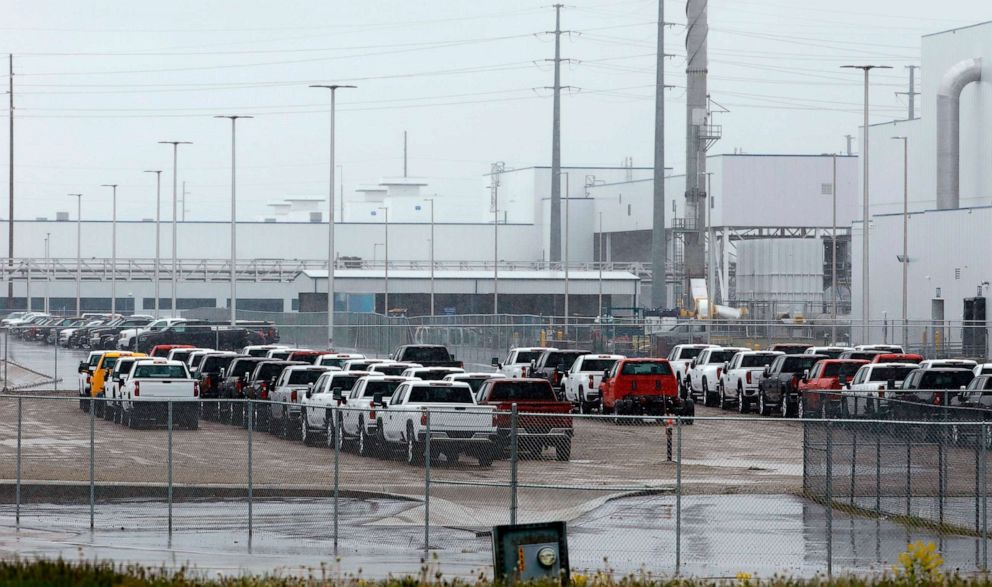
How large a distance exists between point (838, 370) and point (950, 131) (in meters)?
42.8

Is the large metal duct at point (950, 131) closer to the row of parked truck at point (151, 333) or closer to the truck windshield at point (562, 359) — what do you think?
the row of parked truck at point (151, 333)

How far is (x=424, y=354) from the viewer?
1927 inches

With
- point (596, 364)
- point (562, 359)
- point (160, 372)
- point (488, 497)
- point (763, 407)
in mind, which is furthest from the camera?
point (562, 359)

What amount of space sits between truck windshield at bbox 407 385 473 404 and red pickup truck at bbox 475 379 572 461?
75cm

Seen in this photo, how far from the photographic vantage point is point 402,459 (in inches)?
1148

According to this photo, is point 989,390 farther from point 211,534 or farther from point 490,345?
point 490,345

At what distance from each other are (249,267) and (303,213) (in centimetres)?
3806

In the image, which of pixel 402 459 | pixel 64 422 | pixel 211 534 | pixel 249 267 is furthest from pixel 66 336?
pixel 211 534

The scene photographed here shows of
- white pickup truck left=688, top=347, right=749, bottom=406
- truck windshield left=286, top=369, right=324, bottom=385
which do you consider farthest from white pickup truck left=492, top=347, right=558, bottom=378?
truck windshield left=286, top=369, right=324, bottom=385

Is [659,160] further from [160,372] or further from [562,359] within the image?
[160,372]

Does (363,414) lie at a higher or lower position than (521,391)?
lower

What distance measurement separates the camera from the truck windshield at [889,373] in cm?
3875

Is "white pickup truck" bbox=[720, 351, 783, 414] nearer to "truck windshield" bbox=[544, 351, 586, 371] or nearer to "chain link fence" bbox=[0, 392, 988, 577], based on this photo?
"truck windshield" bbox=[544, 351, 586, 371]

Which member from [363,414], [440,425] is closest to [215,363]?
[363,414]
